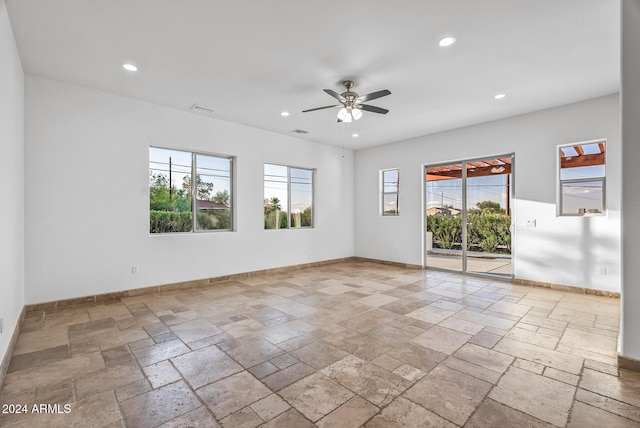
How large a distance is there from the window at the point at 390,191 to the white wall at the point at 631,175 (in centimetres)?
489

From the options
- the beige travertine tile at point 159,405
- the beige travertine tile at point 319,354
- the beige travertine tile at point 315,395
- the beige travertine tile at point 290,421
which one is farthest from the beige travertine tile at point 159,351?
the beige travertine tile at point 290,421

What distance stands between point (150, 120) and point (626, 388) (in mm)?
6100

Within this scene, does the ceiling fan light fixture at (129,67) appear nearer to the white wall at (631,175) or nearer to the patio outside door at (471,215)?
the white wall at (631,175)

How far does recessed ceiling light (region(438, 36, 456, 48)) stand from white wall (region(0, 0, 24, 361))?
3.76 m

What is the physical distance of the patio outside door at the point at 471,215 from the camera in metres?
5.82

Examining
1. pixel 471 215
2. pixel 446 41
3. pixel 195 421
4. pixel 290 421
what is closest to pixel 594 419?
pixel 290 421

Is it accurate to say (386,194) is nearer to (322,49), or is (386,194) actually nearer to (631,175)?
(322,49)

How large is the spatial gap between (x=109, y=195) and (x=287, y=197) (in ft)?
11.1

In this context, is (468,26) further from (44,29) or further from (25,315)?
(25,315)

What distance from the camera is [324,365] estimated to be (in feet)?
8.27

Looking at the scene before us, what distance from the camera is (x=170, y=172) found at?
202 inches

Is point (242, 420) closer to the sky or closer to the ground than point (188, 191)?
closer to the ground

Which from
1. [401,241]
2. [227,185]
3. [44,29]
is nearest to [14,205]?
[44,29]

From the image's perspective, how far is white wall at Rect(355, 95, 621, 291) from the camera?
4492mm
